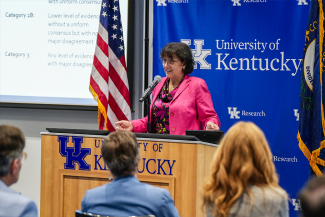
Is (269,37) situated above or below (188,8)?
below

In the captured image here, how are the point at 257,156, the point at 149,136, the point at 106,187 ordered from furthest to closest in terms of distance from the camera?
the point at 149,136, the point at 106,187, the point at 257,156

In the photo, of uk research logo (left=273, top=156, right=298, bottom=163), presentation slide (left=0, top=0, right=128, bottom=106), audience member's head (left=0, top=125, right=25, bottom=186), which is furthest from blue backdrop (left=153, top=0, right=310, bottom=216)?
audience member's head (left=0, top=125, right=25, bottom=186)

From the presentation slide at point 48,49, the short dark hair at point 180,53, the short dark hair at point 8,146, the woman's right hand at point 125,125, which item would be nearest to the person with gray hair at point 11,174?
the short dark hair at point 8,146

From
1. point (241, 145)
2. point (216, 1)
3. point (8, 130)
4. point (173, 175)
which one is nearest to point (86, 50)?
point (216, 1)

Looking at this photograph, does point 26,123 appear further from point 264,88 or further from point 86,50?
point 264,88

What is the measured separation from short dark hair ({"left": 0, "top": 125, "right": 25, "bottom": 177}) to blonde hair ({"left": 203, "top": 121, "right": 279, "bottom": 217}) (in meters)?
0.84

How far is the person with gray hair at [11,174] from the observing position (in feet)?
4.99

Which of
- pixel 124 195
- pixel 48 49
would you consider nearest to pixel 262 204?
pixel 124 195

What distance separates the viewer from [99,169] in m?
2.70

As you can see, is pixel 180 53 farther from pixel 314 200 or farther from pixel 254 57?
pixel 314 200

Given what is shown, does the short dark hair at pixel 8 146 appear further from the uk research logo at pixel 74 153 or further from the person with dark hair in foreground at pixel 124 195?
the uk research logo at pixel 74 153

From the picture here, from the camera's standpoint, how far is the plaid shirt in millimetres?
1563

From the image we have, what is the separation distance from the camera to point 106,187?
177 cm

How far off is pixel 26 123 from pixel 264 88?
2823mm
